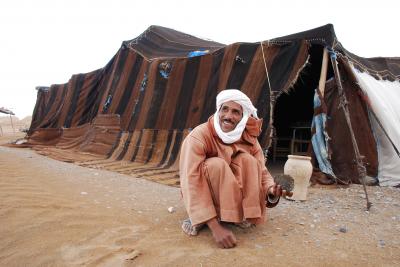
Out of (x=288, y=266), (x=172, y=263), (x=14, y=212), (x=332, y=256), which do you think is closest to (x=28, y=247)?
(x=14, y=212)

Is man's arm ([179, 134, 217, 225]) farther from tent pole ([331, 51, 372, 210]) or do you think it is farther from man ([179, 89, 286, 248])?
tent pole ([331, 51, 372, 210])

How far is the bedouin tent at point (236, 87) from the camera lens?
4.38 m

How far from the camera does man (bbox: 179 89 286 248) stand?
2086 mm

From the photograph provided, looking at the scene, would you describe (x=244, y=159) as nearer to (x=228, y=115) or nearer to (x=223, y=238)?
(x=228, y=115)

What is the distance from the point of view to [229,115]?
2303 mm

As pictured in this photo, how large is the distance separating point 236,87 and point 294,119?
8.12 ft

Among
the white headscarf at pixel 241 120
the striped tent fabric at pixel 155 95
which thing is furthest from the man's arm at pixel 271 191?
the striped tent fabric at pixel 155 95

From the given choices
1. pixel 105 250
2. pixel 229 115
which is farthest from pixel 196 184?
pixel 105 250

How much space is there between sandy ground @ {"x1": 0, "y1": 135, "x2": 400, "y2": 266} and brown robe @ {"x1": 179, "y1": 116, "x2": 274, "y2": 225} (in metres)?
0.19

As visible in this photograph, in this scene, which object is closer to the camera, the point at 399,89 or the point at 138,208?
the point at 138,208

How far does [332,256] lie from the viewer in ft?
6.40

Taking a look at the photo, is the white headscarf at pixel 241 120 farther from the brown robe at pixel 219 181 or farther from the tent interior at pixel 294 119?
the tent interior at pixel 294 119

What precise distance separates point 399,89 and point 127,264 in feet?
19.4

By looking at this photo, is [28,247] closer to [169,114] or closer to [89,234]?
[89,234]
